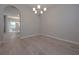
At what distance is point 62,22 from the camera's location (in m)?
2.22

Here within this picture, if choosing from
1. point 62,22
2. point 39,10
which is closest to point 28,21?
point 39,10

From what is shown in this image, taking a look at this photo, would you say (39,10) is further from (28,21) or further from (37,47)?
(37,47)

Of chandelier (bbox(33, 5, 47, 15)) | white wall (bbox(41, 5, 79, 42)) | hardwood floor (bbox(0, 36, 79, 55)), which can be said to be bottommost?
hardwood floor (bbox(0, 36, 79, 55))

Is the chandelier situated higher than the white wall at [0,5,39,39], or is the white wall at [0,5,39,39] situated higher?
the chandelier

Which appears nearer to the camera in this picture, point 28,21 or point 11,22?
point 11,22

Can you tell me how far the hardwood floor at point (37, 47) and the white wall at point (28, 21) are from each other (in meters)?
0.17

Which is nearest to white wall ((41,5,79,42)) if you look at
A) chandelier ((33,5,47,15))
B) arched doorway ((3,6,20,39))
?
chandelier ((33,5,47,15))

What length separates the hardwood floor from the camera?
2.17 metres

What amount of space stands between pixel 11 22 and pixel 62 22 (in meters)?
1.20

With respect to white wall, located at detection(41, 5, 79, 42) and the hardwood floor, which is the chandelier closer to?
white wall, located at detection(41, 5, 79, 42)

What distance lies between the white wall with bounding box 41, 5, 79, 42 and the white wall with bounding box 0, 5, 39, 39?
0.56 ft
